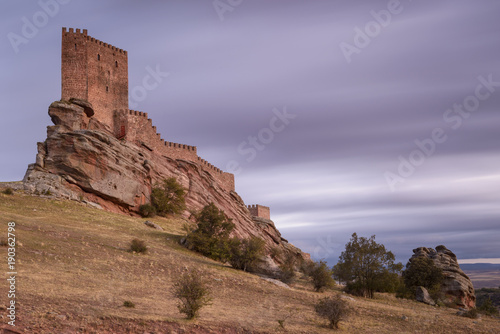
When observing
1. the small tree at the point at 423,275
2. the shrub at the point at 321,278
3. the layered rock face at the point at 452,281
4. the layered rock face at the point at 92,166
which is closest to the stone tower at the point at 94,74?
the layered rock face at the point at 92,166

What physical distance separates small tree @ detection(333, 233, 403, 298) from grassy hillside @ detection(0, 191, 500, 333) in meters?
1.40

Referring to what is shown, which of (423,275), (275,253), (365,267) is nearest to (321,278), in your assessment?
(365,267)

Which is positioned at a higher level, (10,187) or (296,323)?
(10,187)

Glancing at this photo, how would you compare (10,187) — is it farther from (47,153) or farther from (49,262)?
(49,262)

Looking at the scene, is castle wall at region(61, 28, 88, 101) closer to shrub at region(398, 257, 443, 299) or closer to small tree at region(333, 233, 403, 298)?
small tree at region(333, 233, 403, 298)

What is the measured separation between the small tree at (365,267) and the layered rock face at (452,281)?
8.21 metres

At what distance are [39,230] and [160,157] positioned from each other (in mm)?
26875

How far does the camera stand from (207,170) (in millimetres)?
58500

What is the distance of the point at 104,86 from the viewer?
4969 centimetres

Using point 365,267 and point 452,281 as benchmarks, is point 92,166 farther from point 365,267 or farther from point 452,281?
point 452,281

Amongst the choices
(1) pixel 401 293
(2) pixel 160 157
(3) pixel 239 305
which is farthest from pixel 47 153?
(1) pixel 401 293

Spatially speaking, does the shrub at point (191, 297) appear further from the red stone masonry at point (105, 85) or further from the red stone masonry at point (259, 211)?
the red stone masonry at point (259, 211)

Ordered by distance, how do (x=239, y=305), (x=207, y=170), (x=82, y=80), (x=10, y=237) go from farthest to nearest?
(x=207, y=170), (x=82, y=80), (x=10, y=237), (x=239, y=305)

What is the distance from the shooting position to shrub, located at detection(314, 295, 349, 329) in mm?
18719
